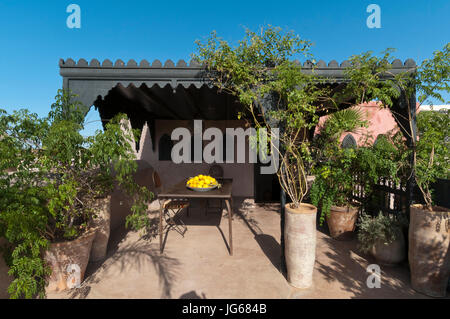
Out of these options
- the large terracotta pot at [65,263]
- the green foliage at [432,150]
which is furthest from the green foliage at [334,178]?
the large terracotta pot at [65,263]

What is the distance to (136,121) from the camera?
267 inches

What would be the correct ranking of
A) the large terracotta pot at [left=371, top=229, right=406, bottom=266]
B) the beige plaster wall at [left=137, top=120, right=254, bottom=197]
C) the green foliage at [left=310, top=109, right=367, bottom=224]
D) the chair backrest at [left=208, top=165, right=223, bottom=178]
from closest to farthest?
the large terracotta pot at [left=371, top=229, right=406, bottom=266], the green foliage at [left=310, top=109, right=367, bottom=224], the chair backrest at [left=208, top=165, right=223, bottom=178], the beige plaster wall at [left=137, top=120, right=254, bottom=197]

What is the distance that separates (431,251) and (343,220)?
1609 millimetres

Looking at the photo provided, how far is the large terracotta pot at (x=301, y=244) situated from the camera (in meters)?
2.57

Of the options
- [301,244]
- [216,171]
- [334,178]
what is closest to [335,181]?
[334,178]

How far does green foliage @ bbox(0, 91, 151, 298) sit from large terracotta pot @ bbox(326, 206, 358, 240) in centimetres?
336

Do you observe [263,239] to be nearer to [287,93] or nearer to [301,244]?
[301,244]

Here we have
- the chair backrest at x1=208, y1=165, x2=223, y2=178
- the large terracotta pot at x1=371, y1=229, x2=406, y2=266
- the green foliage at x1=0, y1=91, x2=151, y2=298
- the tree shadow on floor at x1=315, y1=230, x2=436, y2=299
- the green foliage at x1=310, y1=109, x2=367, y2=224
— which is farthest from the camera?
the chair backrest at x1=208, y1=165, x2=223, y2=178

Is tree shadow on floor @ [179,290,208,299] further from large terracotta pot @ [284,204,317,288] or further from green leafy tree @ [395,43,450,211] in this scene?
green leafy tree @ [395,43,450,211]

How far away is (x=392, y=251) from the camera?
310cm

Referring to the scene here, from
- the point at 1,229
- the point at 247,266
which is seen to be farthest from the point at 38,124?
the point at 247,266

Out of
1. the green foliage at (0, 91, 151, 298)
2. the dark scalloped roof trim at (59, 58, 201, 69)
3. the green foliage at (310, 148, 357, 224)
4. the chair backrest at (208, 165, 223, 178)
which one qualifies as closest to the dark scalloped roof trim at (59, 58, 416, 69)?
the dark scalloped roof trim at (59, 58, 201, 69)

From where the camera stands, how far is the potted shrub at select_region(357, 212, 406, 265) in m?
3.10
